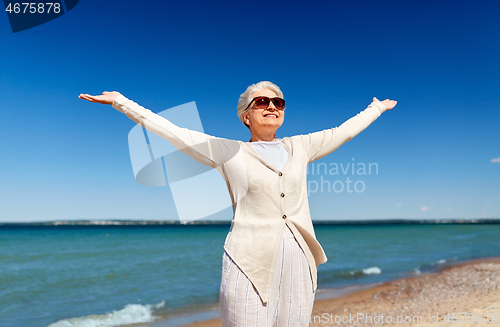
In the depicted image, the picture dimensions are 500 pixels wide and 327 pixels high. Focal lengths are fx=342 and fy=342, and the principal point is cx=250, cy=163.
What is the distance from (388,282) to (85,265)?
1399 centimetres

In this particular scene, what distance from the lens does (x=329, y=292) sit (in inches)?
374

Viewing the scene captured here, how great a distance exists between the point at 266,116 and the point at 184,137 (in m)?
0.49

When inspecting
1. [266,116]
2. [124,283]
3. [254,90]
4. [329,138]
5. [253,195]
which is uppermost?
[254,90]

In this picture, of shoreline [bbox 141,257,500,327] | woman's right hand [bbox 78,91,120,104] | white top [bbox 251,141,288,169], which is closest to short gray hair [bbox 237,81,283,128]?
white top [bbox 251,141,288,169]

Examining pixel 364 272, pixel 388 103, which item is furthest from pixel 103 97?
pixel 364 272

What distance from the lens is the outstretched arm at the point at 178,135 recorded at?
68.4 inches

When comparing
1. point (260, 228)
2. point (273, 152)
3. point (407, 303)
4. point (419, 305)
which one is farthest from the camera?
point (407, 303)

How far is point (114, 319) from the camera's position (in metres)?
7.68

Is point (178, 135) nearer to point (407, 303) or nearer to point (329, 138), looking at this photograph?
point (329, 138)

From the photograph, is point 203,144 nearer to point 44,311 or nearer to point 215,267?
point 44,311

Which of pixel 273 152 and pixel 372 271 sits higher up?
pixel 273 152

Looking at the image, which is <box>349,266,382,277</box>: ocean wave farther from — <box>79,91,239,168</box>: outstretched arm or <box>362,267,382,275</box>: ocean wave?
<box>79,91,239,168</box>: outstretched arm

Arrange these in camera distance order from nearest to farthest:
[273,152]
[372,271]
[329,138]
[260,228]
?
[260,228] → [273,152] → [329,138] → [372,271]

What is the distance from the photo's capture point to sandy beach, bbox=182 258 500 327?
544 centimetres
